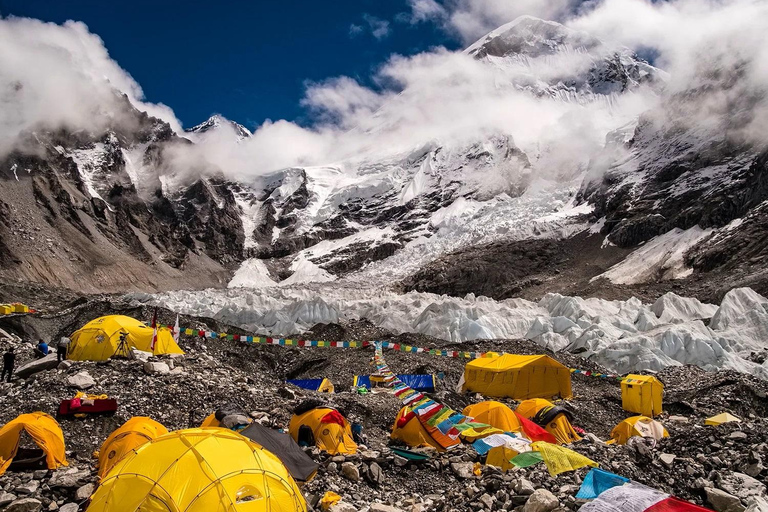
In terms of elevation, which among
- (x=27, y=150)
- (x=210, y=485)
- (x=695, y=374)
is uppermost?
(x=27, y=150)

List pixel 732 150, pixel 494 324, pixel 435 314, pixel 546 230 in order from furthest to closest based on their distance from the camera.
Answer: pixel 546 230 < pixel 732 150 < pixel 435 314 < pixel 494 324

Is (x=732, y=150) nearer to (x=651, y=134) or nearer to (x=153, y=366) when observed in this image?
(x=651, y=134)

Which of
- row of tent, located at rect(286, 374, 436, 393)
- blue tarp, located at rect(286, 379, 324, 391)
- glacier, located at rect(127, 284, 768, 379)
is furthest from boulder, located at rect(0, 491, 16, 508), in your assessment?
glacier, located at rect(127, 284, 768, 379)

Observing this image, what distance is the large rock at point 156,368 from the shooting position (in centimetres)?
1474

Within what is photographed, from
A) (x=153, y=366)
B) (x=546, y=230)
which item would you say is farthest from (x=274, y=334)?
(x=546, y=230)

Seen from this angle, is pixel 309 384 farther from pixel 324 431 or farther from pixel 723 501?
pixel 723 501

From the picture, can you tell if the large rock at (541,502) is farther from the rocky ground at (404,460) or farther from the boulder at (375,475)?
the boulder at (375,475)

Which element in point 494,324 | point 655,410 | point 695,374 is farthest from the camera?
point 494,324

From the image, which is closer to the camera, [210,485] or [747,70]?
[210,485]

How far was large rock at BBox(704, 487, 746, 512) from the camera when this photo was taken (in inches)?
271

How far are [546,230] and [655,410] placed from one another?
8910cm

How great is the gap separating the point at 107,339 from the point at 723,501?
57.5 feet

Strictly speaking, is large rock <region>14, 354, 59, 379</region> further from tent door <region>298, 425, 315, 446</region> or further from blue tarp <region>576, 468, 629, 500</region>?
blue tarp <region>576, 468, 629, 500</region>

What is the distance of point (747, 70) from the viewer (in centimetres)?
9612
